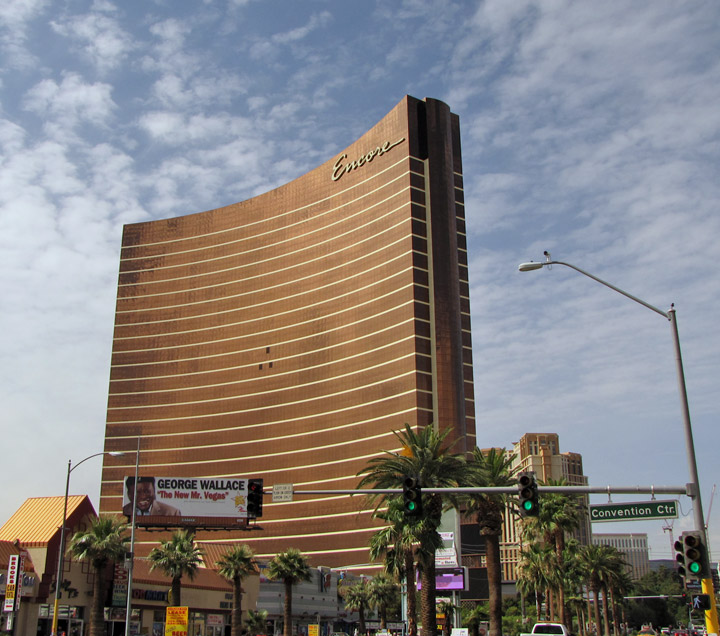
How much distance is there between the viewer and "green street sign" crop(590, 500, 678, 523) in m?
22.0

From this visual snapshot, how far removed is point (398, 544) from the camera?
153ft

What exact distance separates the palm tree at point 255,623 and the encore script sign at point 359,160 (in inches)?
3180

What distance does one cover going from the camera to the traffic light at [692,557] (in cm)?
2009

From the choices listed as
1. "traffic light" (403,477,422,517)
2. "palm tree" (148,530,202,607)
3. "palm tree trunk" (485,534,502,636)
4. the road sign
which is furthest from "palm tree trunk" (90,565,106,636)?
"traffic light" (403,477,422,517)

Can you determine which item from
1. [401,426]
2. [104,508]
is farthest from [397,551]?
Answer: [104,508]

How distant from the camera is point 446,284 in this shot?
122250 mm

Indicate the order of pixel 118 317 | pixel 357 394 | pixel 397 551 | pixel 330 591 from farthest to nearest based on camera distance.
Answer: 1. pixel 118 317
2. pixel 357 394
3. pixel 330 591
4. pixel 397 551

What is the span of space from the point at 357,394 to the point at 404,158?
39.3 metres

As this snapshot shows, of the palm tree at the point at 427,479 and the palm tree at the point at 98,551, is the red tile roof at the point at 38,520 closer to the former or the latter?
the palm tree at the point at 98,551

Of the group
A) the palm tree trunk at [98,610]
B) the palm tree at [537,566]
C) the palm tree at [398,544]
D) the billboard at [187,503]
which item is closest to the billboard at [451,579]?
the billboard at [187,503]

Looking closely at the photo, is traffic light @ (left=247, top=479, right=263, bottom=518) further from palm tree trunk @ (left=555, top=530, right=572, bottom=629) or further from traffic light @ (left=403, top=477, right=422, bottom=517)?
palm tree trunk @ (left=555, top=530, right=572, bottom=629)

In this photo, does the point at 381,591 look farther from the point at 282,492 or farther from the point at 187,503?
the point at 282,492

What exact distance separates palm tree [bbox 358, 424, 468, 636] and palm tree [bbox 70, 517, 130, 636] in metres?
18.2

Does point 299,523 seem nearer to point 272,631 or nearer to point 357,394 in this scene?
point 357,394
